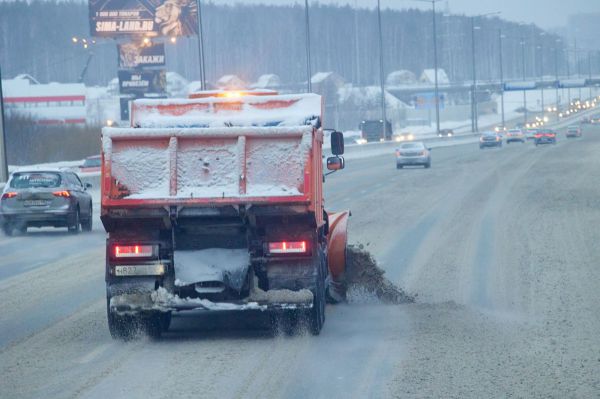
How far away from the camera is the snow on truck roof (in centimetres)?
1180

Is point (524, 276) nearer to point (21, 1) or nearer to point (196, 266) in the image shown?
Result: point (196, 266)

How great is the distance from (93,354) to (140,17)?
184 feet

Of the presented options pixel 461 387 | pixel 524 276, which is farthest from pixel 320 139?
pixel 524 276

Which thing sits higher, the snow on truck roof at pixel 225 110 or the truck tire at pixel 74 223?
the snow on truck roof at pixel 225 110

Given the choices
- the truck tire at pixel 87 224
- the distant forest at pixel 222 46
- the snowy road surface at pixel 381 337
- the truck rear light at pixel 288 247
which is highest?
the distant forest at pixel 222 46

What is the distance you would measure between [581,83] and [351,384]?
494 feet

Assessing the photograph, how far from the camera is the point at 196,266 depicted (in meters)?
11.0

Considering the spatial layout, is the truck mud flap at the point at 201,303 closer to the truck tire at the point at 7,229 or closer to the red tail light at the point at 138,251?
the red tail light at the point at 138,251

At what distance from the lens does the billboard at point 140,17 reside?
213ft

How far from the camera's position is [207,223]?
11.0 meters

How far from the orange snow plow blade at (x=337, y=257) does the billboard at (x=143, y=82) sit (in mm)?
53671

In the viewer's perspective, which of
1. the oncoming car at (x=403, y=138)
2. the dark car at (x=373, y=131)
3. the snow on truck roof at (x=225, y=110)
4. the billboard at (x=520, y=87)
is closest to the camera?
the snow on truck roof at (x=225, y=110)

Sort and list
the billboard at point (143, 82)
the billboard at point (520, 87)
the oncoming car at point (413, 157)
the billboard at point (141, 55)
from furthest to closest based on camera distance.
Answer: the billboard at point (520, 87), the billboard at point (141, 55), the billboard at point (143, 82), the oncoming car at point (413, 157)

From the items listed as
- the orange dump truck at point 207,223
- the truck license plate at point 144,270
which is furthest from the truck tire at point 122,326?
the truck license plate at point 144,270
